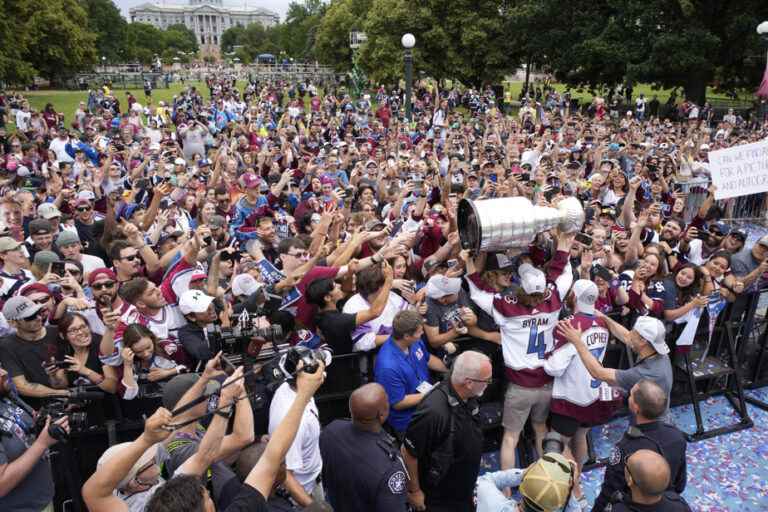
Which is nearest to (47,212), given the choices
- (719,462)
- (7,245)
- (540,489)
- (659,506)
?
(7,245)

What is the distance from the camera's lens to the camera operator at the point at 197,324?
168 inches

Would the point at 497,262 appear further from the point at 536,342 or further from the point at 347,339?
the point at 347,339

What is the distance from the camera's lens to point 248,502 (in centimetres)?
255

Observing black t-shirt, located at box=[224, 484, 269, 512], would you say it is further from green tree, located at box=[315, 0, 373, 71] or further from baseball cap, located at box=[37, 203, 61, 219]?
green tree, located at box=[315, 0, 373, 71]

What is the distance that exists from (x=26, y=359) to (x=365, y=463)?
8.84 ft

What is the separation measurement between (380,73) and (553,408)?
123 ft

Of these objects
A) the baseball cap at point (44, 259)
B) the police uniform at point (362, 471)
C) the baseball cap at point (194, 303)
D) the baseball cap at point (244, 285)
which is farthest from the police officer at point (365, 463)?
the baseball cap at point (44, 259)

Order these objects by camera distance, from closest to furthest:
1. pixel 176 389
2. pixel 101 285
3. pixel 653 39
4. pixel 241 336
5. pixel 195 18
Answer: pixel 176 389 < pixel 241 336 < pixel 101 285 < pixel 653 39 < pixel 195 18

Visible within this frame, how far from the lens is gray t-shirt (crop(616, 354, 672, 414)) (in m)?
4.25

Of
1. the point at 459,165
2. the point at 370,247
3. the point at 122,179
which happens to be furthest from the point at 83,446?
the point at 459,165

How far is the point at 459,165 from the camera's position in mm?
10164

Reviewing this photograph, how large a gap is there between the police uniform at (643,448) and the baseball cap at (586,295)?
112 centimetres

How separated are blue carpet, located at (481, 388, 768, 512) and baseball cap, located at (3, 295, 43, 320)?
4.07 m

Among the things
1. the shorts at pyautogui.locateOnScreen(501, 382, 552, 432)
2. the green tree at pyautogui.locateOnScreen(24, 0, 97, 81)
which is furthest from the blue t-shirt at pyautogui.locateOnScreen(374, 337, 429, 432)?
the green tree at pyautogui.locateOnScreen(24, 0, 97, 81)
